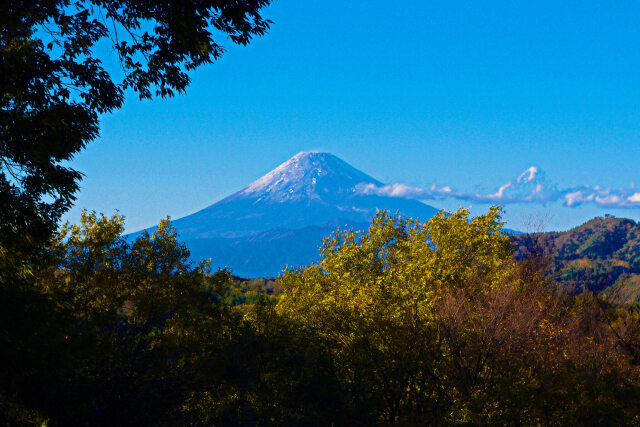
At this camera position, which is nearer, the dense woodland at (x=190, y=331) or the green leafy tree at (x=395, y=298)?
the dense woodland at (x=190, y=331)

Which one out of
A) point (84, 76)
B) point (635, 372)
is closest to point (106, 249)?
point (84, 76)

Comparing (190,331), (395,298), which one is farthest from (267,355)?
(395,298)

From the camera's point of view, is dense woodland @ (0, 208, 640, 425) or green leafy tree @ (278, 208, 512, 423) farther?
green leafy tree @ (278, 208, 512, 423)

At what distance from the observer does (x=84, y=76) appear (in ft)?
40.0

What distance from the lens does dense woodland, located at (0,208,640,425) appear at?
14.7 m

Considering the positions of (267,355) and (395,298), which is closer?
(267,355)

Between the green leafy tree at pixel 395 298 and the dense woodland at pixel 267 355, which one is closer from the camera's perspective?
the dense woodland at pixel 267 355

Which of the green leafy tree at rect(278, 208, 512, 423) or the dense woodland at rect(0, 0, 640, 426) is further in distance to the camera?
the green leafy tree at rect(278, 208, 512, 423)

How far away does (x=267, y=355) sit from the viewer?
23.4 m

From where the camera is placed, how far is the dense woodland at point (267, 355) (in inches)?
577

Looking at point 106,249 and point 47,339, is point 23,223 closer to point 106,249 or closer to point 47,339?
point 47,339

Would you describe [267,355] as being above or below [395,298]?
below

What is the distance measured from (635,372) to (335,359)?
1849 centimetres

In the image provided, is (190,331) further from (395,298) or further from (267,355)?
(395,298)
